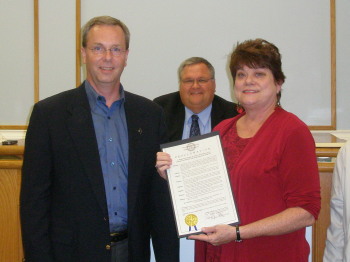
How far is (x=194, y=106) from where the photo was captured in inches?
123

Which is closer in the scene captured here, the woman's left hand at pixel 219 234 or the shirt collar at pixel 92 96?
the woman's left hand at pixel 219 234

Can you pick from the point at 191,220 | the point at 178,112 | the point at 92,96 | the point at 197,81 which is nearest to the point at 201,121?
the point at 178,112

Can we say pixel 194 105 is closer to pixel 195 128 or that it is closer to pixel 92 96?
pixel 195 128

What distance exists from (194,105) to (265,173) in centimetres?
142

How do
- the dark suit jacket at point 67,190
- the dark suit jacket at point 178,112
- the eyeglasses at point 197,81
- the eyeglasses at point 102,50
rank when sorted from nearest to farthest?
the dark suit jacket at point 67,190 → the eyeglasses at point 102,50 → the dark suit jacket at point 178,112 → the eyeglasses at point 197,81

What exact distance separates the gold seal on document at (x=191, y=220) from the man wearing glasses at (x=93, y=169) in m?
0.25

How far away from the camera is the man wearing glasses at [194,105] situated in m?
3.10

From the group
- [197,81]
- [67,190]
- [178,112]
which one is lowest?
[67,190]

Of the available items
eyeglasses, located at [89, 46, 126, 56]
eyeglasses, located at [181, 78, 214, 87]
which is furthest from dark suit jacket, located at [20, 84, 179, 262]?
eyeglasses, located at [181, 78, 214, 87]

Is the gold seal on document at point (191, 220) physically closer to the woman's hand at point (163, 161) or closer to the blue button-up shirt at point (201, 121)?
the woman's hand at point (163, 161)

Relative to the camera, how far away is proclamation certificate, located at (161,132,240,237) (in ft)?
5.97

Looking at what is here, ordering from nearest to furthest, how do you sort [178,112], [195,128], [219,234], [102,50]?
[219,234] → [102,50] → [195,128] → [178,112]

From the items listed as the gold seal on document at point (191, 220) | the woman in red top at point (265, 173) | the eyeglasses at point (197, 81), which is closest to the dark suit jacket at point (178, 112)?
the eyeglasses at point (197, 81)

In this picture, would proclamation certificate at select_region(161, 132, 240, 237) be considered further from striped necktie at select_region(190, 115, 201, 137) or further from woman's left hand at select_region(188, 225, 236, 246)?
striped necktie at select_region(190, 115, 201, 137)
